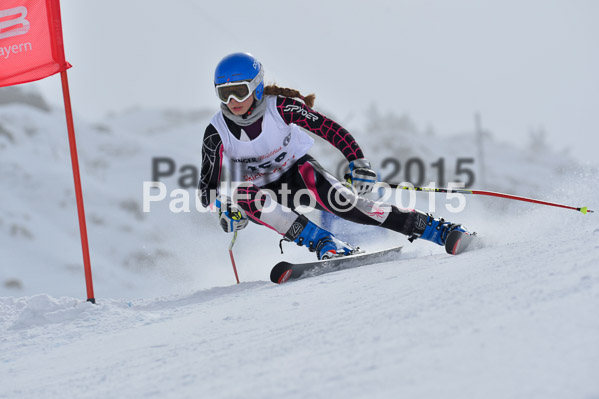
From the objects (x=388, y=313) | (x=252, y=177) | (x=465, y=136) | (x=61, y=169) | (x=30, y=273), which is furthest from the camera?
(x=465, y=136)

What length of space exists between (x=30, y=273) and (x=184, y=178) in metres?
16.0

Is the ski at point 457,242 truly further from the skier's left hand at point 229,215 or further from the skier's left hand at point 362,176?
the skier's left hand at point 229,215

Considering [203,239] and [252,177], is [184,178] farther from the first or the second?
[252,177]

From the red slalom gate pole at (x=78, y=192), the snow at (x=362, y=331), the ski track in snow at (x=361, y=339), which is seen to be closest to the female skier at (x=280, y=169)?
the snow at (x=362, y=331)

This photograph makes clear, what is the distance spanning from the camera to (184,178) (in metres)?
44.8

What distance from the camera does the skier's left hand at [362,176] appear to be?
4285mm

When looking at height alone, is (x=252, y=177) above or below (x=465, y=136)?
below

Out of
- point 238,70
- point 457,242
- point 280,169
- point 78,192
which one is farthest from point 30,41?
point 457,242

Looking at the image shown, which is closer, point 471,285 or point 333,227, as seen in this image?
point 471,285

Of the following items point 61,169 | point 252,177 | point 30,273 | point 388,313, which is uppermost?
point 61,169

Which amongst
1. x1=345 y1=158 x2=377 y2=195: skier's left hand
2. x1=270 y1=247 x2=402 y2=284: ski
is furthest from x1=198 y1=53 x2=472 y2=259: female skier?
x1=270 y1=247 x2=402 y2=284: ski

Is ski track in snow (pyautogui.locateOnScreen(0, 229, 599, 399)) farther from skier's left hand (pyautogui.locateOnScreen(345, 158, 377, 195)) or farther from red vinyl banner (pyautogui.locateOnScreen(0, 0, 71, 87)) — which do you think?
red vinyl banner (pyautogui.locateOnScreen(0, 0, 71, 87))

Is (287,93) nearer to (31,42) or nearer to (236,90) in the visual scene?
(236,90)

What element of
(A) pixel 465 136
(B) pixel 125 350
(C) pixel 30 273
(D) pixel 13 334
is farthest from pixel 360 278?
(A) pixel 465 136
